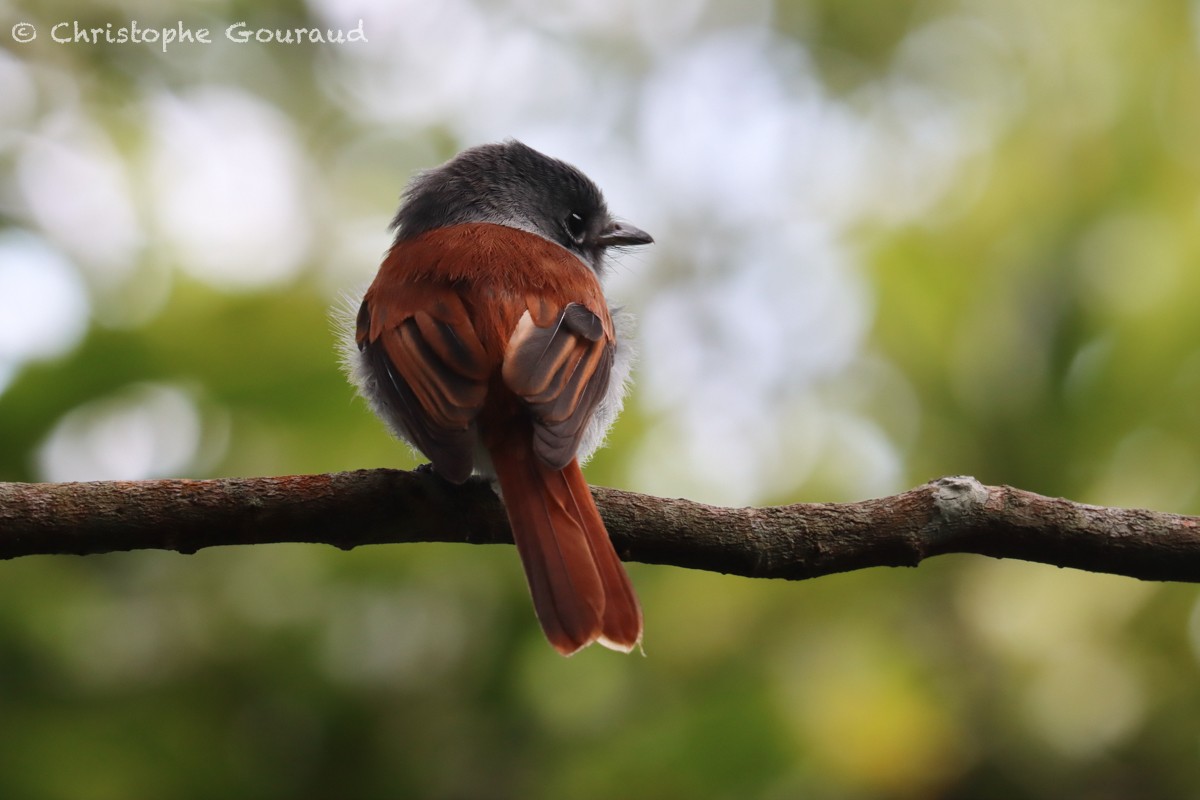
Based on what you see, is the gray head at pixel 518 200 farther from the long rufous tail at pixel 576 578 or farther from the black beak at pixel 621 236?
the long rufous tail at pixel 576 578

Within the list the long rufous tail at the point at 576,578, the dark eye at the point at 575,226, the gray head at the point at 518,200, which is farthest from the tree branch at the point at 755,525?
the dark eye at the point at 575,226

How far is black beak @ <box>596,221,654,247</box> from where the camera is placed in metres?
4.48

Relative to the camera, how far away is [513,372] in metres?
2.93

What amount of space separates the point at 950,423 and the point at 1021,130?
5.95 ft

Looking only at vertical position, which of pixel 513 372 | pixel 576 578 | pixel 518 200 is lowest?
pixel 576 578

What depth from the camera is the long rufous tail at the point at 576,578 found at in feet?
8.51

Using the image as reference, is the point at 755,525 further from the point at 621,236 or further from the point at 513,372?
the point at 621,236

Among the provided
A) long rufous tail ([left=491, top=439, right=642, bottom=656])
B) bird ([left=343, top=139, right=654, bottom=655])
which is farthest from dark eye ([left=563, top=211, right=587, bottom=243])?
long rufous tail ([left=491, top=439, right=642, bottom=656])

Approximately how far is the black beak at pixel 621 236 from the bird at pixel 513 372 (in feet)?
0.86

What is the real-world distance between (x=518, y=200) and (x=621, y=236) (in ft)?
1.42

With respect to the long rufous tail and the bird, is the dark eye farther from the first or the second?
the long rufous tail

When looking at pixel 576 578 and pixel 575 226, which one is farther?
pixel 575 226

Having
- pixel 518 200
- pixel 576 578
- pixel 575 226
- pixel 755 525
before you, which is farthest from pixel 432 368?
pixel 575 226

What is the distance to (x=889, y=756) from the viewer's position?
327cm
